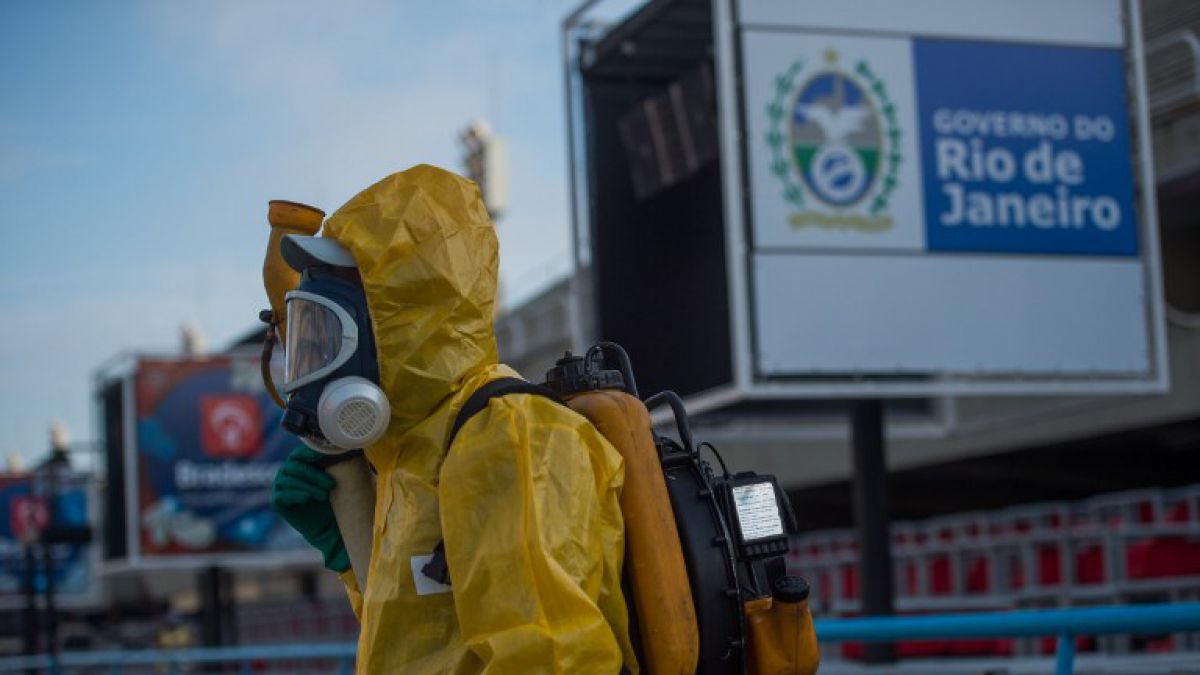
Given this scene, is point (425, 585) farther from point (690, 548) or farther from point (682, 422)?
point (682, 422)

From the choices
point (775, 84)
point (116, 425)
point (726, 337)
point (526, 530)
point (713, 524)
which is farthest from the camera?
point (116, 425)

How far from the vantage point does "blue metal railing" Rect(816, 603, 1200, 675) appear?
3873 millimetres

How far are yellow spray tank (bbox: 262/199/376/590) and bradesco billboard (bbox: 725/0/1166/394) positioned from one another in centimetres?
567

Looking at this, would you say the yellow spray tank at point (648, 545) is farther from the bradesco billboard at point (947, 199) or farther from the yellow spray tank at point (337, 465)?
the bradesco billboard at point (947, 199)

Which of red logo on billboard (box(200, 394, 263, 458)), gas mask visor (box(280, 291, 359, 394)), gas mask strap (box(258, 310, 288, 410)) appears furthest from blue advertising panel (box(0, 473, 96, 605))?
gas mask visor (box(280, 291, 359, 394))

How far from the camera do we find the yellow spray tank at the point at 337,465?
379 cm

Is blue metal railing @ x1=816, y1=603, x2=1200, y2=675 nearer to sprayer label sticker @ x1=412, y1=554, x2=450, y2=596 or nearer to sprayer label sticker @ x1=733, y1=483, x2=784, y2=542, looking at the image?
sprayer label sticker @ x1=733, y1=483, x2=784, y2=542

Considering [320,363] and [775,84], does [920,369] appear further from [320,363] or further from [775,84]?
[320,363]

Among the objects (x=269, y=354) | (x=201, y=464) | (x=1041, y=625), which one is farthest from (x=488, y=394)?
(x=201, y=464)

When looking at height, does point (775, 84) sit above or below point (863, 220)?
above

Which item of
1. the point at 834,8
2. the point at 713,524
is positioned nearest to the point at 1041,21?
the point at 834,8

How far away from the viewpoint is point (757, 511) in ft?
11.6

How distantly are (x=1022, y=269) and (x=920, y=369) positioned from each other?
0.87 metres

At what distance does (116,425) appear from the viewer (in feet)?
74.7
